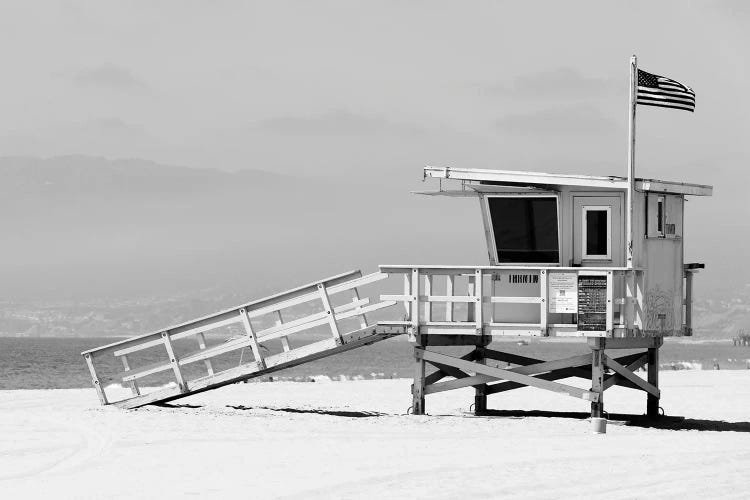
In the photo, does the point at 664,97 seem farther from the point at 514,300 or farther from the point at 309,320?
the point at 309,320

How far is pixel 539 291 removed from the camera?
2388 cm

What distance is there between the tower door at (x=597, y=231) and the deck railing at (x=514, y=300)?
0.47 metres

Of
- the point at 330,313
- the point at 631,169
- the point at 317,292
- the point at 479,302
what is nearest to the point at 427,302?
the point at 479,302

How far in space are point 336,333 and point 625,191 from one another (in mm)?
5245

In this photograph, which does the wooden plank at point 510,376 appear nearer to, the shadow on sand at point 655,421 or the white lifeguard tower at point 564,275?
the white lifeguard tower at point 564,275

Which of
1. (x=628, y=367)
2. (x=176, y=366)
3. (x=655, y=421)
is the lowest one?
(x=655, y=421)

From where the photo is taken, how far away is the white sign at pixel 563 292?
2261 cm

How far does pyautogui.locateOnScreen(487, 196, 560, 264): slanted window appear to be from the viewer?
2359 cm

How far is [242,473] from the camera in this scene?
16703 millimetres

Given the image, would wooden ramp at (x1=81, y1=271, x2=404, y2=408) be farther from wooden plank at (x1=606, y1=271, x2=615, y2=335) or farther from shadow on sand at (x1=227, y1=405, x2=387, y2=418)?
wooden plank at (x1=606, y1=271, x2=615, y2=335)

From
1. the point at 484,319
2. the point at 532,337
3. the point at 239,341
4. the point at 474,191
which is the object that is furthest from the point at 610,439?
the point at 239,341

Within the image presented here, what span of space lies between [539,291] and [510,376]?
1.52m

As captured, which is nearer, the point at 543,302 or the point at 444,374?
the point at 543,302

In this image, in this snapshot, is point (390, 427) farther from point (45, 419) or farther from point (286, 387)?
point (286, 387)
